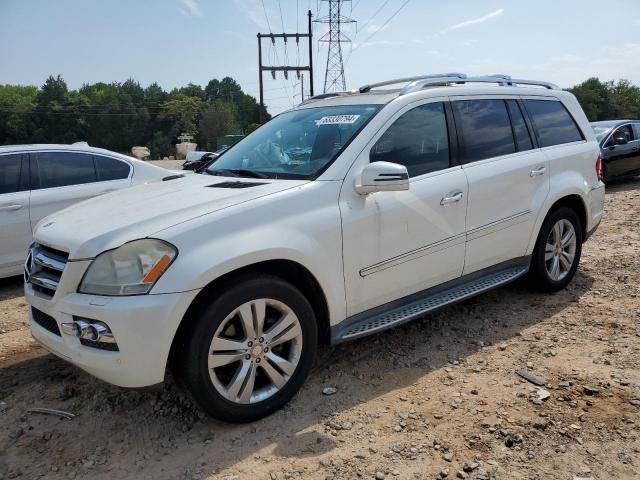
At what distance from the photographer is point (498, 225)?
13.3ft

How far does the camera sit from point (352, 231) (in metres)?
3.14

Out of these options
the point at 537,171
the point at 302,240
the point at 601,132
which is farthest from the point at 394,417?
the point at 601,132

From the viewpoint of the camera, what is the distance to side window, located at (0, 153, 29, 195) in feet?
18.5

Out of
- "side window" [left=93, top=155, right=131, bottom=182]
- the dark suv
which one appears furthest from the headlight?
the dark suv

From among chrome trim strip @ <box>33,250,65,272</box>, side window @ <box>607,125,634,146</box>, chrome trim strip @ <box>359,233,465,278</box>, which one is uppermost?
side window @ <box>607,125,634,146</box>

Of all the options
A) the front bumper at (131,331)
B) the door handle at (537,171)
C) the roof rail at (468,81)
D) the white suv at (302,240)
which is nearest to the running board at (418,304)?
the white suv at (302,240)

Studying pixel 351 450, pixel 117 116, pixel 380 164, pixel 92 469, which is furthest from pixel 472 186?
pixel 117 116

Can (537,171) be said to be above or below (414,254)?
above

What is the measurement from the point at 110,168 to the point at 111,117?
10592cm

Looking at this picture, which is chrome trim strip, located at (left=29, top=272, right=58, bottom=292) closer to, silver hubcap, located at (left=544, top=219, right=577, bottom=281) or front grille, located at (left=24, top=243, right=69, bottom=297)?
front grille, located at (left=24, top=243, right=69, bottom=297)

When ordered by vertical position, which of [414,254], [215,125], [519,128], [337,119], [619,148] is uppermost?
[215,125]

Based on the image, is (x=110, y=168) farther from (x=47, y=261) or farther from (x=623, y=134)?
(x=623, y=134)

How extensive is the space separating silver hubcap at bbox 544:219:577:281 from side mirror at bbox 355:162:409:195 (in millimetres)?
2163

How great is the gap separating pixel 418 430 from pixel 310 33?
35733mm
